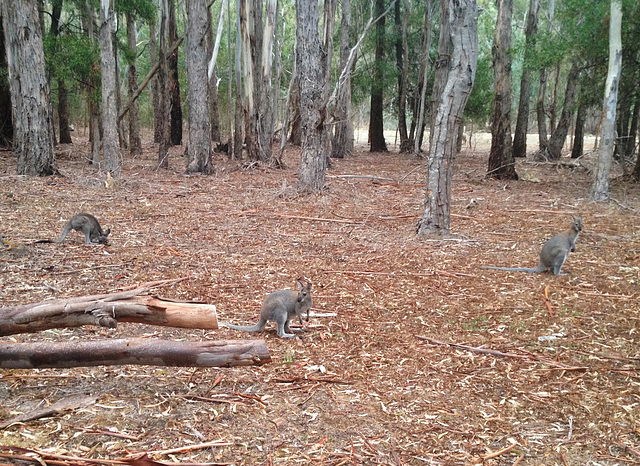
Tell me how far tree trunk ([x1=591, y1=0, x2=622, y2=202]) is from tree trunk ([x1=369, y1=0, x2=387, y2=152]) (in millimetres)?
14363

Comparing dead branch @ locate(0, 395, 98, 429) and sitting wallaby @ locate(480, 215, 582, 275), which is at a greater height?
sitting wallaby @ locate(480, 215, 582, 275)

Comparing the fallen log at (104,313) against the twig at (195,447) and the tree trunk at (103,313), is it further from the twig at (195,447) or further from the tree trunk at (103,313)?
the twig at (195,447)

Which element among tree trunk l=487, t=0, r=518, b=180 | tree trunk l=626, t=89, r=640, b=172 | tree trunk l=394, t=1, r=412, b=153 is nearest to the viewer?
tree trunk l=487, t=0, r=518, b=180

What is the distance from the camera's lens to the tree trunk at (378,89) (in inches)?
949

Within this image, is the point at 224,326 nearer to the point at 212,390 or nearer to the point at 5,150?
the point at 212,390

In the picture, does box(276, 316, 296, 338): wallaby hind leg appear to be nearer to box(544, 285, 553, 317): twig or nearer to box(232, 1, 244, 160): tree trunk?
box(544, 285, 553, 317): twig

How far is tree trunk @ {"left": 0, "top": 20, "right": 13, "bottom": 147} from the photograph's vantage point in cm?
1608

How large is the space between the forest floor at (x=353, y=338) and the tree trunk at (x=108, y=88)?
2.42 meters

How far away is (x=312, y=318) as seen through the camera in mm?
5199

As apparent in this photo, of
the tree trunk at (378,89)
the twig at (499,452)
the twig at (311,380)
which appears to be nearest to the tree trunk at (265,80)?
the tree trunk at (378,89)

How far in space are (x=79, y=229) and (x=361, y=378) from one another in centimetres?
506

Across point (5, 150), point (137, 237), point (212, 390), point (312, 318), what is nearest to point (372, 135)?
point (5, 150)

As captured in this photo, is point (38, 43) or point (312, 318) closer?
point (312, 318)

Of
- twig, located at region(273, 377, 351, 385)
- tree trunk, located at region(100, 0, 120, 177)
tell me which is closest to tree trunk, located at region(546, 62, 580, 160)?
tree trunk, located at region(100, 0, 120, 177)
